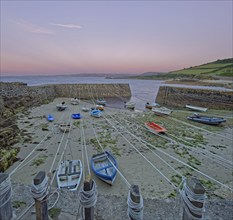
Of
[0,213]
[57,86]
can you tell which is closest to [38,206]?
[0,213]

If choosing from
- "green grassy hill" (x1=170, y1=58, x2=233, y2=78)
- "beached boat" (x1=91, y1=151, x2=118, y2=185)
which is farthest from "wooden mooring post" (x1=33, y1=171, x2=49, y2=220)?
"green grassy hill" (x1=170, y1=58, x2=233, y2=78)

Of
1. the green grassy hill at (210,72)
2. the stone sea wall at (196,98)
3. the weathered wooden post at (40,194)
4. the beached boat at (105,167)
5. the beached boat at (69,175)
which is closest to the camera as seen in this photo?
the weathered wooden post at (40,194)

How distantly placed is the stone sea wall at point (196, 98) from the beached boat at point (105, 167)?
22.5 meters

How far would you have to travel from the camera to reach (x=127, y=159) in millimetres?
8328

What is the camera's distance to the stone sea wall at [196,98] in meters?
23.4

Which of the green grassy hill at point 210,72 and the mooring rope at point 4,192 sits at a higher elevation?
the mooring rope at point 4,192

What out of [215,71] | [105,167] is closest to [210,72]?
[215,71]

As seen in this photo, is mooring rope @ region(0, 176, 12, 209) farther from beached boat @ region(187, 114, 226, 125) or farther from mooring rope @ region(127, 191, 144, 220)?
beached boat @ region(187, 114, 226, 125)

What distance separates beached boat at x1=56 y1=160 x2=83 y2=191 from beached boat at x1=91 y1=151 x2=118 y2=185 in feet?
2.31

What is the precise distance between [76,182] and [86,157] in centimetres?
244

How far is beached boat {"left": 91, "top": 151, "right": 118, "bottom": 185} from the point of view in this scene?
617cm

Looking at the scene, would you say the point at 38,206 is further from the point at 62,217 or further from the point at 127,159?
the point at 127,159

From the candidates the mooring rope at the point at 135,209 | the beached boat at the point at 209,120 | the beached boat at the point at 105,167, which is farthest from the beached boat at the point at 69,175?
the beached boat at the point at 209,120

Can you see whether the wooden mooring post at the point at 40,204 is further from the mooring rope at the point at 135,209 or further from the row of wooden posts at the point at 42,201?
the mooring rope at the point at 135,209
